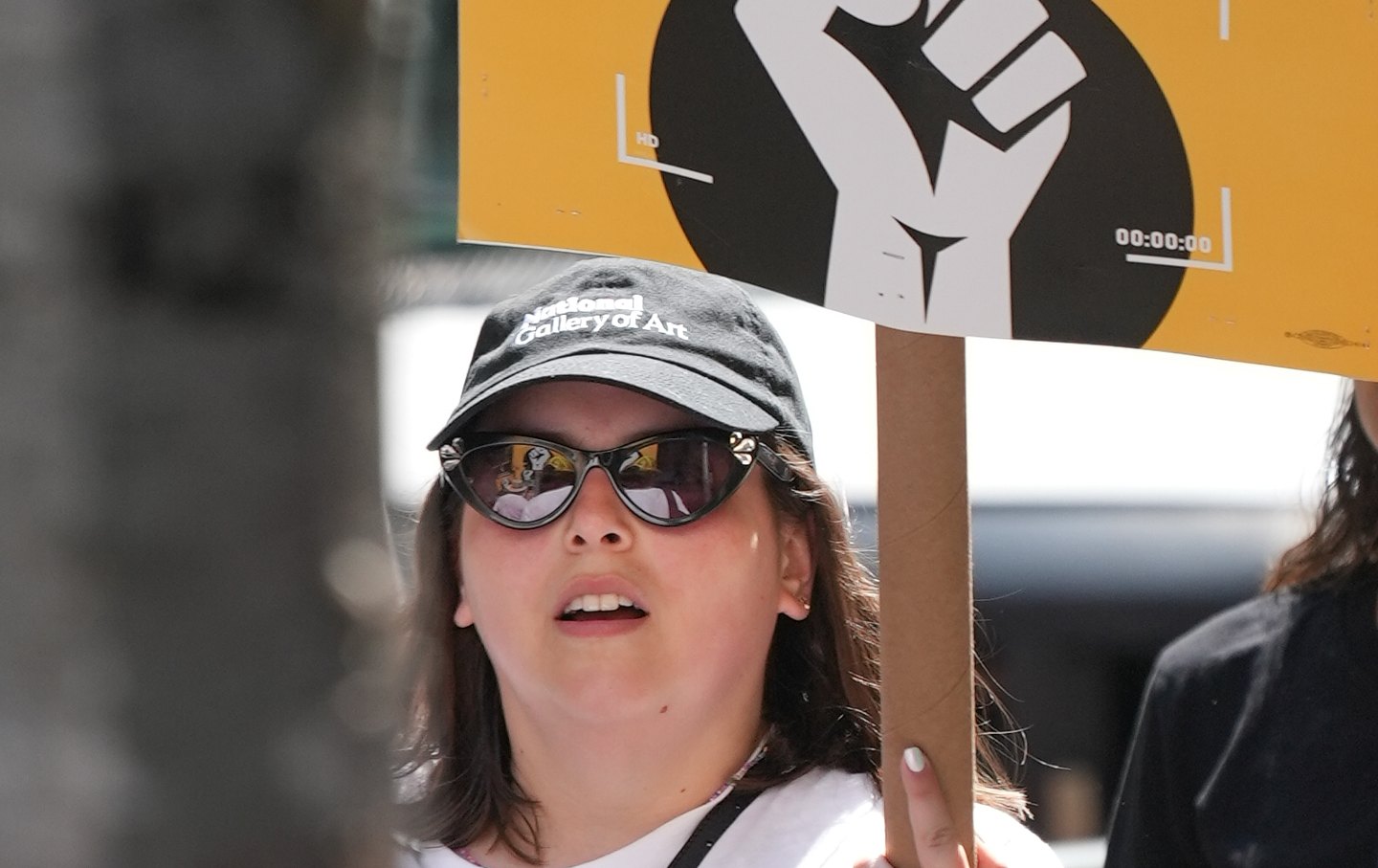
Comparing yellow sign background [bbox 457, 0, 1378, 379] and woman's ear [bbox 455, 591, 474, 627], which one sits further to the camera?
woman's ear [bbox 455, 591, 474, 627]

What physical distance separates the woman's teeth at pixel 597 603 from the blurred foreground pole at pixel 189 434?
1.17 metres

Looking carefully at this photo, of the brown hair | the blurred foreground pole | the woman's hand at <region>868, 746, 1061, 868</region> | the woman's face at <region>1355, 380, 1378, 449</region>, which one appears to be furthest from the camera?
the brown hair

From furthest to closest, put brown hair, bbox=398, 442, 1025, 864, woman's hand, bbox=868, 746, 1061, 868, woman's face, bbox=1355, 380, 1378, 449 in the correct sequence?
brown hair, bbox=398, 442, 1025, 864 → woman's face, bbox=1355, 380, 1378, 449 → woman's hand, bbox=868, 746, 1061, 868

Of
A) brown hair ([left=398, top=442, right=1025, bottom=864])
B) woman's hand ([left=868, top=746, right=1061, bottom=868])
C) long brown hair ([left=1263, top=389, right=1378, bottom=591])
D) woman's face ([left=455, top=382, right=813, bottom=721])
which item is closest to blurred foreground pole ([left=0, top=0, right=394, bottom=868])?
woman's hand ([left=868, top=746, right=1061, bottom=868])

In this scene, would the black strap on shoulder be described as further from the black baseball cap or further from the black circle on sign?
the black circle on sign

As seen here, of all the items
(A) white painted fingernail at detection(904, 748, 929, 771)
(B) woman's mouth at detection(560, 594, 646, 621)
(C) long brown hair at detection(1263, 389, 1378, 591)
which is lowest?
(A) white painted fingernail at detection(904, 748, 929, 771)

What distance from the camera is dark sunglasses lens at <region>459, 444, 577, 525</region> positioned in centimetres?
183

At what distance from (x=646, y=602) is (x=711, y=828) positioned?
0.24m

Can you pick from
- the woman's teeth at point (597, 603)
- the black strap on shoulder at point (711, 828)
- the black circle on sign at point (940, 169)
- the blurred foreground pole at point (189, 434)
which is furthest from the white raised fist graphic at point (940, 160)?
the blurred foreground pole at point (189, 434)

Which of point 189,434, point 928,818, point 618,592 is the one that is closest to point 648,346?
point 618,592

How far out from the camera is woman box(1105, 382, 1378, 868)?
1812mm

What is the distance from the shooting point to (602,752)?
72.8 inches

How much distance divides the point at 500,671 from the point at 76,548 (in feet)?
4.40

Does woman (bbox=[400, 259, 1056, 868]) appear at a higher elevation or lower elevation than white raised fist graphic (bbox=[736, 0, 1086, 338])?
lower
